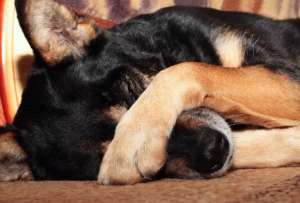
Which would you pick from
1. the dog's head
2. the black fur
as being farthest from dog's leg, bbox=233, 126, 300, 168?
the dog's head

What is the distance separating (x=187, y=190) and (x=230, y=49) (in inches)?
27.8

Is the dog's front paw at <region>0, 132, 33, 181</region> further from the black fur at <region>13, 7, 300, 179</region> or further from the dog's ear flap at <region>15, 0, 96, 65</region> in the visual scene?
the dog's ear flap at <region>15, 0, 96, 65</region>

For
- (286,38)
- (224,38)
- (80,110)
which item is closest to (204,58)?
(224,38)

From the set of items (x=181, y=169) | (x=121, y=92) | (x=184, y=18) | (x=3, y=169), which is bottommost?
(x=3, y=169)

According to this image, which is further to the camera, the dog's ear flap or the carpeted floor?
the dog's ear flap

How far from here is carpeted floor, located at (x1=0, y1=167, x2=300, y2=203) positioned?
113cm

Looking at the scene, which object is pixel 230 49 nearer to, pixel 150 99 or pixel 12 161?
pixel 150 99

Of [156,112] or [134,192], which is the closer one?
[134,192]

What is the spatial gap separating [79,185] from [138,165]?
7.6 inches

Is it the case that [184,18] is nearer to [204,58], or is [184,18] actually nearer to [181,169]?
[204,58]

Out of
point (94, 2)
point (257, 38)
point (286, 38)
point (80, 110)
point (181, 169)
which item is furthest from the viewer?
point (94, 2)

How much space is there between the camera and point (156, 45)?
6.10 ft

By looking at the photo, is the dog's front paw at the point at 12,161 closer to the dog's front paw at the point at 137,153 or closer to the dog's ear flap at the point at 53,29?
the dog's ear flap at the point at 53,29

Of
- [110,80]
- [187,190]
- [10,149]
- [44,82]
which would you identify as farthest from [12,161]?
[187,190]
